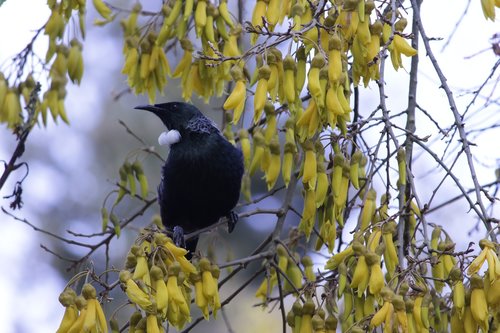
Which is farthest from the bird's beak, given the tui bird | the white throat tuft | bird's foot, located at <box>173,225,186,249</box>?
bird's foot, located at <box>173,225,186,249</box>

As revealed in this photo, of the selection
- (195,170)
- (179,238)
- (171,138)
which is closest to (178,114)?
(171,138)

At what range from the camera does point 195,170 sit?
4.05 metres

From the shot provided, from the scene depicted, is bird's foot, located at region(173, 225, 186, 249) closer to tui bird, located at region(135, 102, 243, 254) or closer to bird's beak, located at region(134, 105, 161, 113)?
tui bird, located at region(135, 102, 243, 254)

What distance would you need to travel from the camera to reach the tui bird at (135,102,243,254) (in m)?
4.06

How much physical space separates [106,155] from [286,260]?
648 cm

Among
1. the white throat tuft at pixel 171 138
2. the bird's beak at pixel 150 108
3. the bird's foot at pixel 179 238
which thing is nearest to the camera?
the bird's foot at pixel 179 238

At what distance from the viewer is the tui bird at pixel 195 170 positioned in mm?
4062

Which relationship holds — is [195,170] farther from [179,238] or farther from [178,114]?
[179,238]

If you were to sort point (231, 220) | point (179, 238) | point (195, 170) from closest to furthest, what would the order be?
1. point (179, 238)
2. point (195, 170)
3. point (231, 220)

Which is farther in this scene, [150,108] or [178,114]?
[178,114]

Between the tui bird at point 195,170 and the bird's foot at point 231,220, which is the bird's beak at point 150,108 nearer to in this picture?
the tui bird at point 195,170

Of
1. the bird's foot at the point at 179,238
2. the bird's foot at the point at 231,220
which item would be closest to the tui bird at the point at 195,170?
the bird's foot at the point at 231,220

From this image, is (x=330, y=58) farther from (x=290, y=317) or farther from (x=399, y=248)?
(x=290, y=317)

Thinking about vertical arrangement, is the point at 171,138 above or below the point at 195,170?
above
